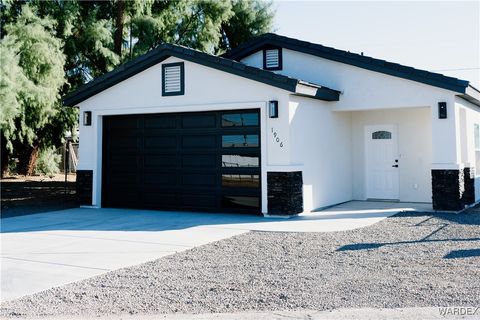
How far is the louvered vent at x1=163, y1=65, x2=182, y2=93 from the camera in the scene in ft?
39.8

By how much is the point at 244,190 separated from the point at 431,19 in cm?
884

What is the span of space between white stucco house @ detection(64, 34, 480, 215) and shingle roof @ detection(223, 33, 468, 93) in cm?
3

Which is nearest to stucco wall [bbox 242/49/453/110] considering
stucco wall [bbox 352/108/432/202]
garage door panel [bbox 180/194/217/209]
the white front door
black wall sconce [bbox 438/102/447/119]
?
black wall sconce [bbox 438/102/447/119]

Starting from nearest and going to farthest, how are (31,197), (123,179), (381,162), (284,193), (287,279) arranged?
1. (287,279)
2. (284,193)
3. (123,179)
4. (381,162)
5. (31,197)

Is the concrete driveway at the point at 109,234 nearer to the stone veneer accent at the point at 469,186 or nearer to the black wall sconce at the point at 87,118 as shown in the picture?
the stone veneer accent at the point at 469,186

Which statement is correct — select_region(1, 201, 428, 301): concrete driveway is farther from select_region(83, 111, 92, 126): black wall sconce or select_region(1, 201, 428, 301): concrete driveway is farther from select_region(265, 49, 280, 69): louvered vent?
select_region(265, 49, 280, 69): louvered vent

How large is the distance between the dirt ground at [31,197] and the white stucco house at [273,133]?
1.36 metres

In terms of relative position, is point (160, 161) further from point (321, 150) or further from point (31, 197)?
point (31, 197)

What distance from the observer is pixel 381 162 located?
45.4 feet

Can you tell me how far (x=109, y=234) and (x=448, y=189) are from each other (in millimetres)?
7486

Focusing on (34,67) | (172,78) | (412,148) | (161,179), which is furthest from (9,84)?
(412,148)

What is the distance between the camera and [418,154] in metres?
13.3

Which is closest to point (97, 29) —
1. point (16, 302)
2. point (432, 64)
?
point (16, 302)

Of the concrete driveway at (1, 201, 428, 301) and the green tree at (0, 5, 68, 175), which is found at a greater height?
the green tree at (0, 5, 68, 175)
